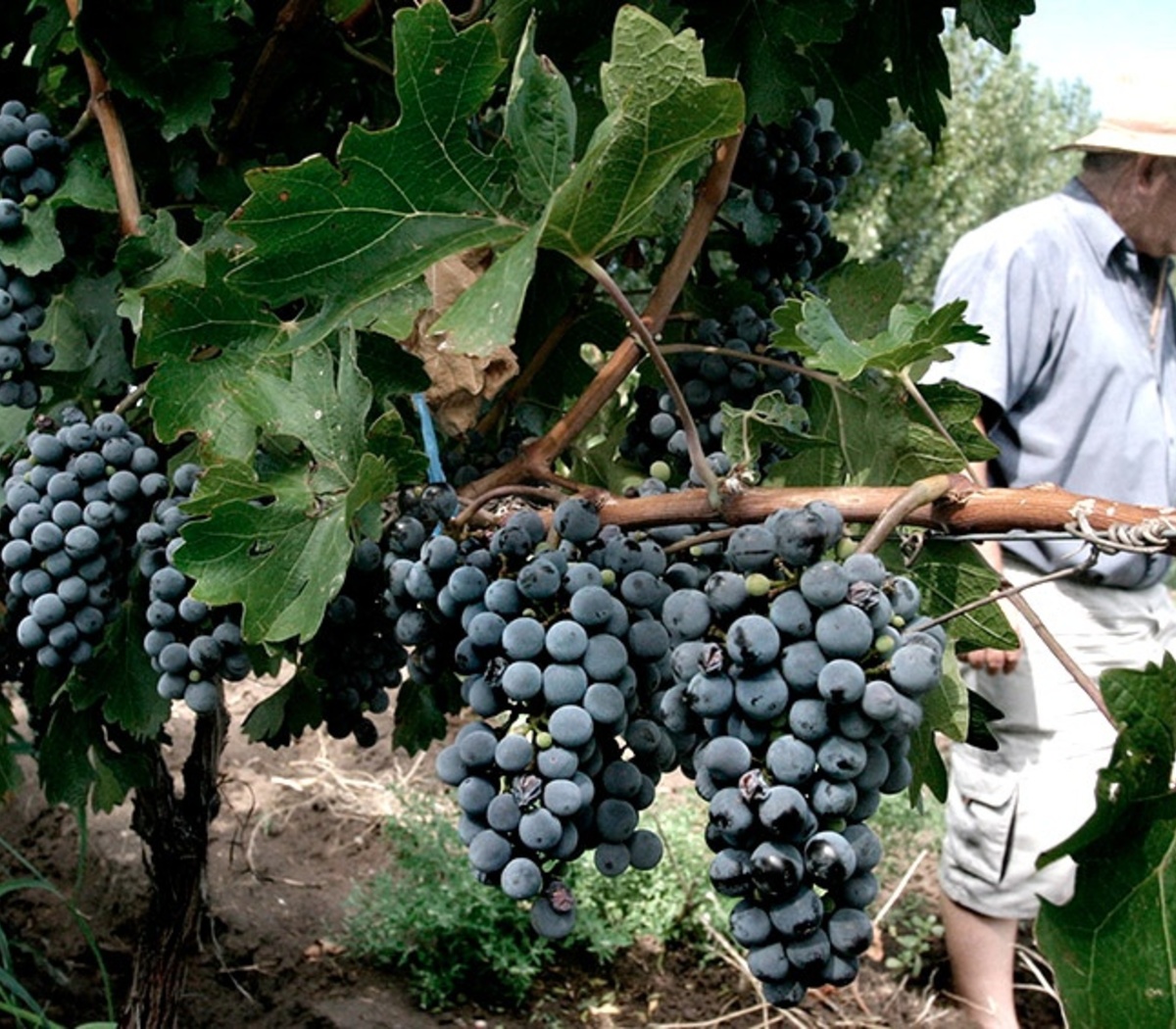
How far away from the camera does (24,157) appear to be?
1356 mm

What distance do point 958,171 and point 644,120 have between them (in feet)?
32.8

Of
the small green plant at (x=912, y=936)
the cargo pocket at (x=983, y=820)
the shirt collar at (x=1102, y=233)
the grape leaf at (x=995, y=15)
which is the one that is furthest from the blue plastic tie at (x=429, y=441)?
the small green plant at (x=912, y=936)

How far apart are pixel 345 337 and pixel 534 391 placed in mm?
491

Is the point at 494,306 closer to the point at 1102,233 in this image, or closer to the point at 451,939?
the point at 1102,233

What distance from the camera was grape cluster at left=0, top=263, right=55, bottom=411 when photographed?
1310mm

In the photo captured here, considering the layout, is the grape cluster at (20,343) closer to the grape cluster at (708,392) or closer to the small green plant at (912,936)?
the grape cluster at (708,392)

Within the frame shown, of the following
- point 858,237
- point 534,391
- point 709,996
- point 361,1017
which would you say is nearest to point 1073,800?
point 709,996

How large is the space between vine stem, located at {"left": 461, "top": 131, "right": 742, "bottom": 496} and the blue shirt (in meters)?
1.51

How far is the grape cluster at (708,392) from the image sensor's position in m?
1.25

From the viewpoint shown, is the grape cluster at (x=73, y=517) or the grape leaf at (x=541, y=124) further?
the grape cluster at (x=73, y=517)

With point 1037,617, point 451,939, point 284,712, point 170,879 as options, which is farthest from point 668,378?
point 451,939

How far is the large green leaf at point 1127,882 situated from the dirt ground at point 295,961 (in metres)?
2.11

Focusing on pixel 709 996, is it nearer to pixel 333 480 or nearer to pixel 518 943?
pixel 518 943

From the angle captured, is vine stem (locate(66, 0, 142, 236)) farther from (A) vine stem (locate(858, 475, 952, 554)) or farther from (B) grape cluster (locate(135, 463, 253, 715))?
(A) vine stem (locate(858, 475, 952, 554))
